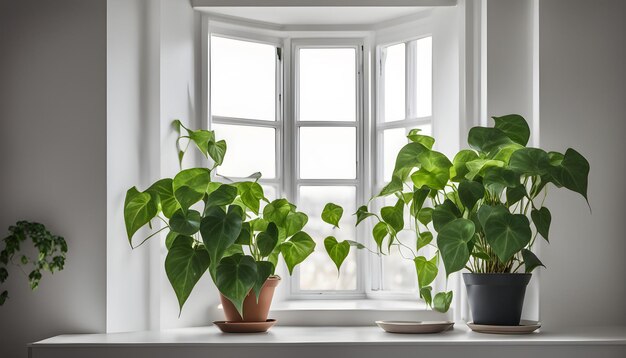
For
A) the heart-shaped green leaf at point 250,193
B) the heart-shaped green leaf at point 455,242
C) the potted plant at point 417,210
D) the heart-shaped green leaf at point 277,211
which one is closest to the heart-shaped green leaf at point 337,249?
the potted plant at point 417,210

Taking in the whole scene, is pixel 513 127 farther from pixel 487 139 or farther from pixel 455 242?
pixel 455 242

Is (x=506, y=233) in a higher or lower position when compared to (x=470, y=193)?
lower

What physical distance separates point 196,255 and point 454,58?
144cm

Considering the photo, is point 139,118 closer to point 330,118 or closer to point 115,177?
point 115,177

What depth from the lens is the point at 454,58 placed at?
3.55 metres

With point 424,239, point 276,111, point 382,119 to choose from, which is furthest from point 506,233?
point 276,111

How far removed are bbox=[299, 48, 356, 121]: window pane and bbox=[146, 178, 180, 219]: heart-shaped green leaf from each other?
39.9 inches

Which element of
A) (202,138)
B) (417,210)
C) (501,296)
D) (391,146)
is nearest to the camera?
(501,296)

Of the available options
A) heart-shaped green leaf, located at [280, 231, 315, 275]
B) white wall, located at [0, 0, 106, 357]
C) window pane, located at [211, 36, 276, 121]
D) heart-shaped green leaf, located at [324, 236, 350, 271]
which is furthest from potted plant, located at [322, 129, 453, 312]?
white wall, located at [0, 0, 106, 357]

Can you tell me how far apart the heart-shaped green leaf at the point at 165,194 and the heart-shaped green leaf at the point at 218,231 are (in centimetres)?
21

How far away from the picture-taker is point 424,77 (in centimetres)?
378

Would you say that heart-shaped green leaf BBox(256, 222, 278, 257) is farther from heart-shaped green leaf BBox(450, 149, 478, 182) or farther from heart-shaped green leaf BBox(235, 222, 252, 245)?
heart-shaped green leaf BBox(450, 149, 478, 182)

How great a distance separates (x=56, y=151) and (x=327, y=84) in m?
1.37

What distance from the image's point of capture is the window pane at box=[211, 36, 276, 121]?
3736mm
